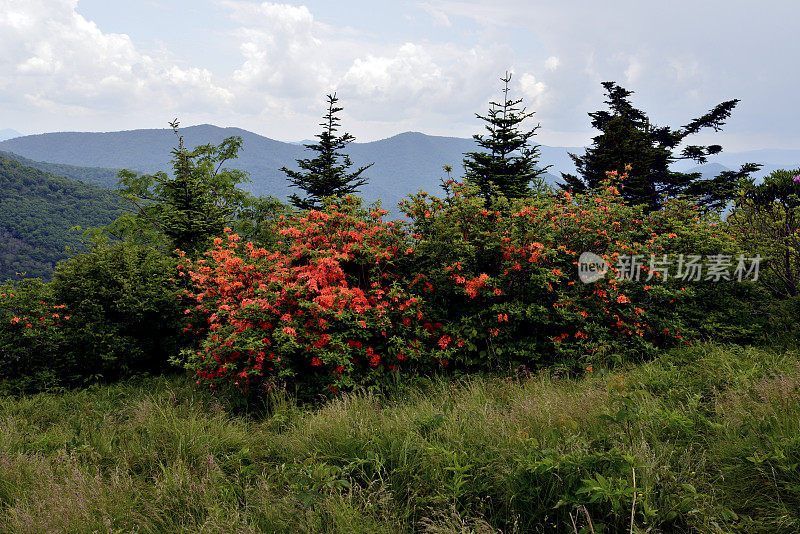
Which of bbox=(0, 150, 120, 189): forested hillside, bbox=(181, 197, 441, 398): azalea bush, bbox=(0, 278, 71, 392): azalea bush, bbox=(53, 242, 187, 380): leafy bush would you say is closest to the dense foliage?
bbox=(181, 197, 441, 398): azalea bush

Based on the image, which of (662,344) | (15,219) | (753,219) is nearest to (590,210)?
(662,344)

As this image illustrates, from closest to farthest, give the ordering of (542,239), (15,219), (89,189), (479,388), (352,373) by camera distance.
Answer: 1. (479,388)
2. (352,373)
3. (542,239)
4. (15,219)
5. (89,189)

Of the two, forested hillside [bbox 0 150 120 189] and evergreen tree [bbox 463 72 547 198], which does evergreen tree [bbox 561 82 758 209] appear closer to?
evergreen tree [bbox 463 72 547 198]

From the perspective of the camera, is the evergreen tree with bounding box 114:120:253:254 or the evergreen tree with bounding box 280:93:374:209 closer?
the evergreen tree with bounding box 114:120:253:254

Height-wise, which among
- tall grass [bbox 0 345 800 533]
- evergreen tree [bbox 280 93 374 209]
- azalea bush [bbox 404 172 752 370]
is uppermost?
evergreen tree [bbox 280 93 374 209]

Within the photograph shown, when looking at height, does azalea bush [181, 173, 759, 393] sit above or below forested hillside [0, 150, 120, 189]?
below

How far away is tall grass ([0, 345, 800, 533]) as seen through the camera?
7.68ft

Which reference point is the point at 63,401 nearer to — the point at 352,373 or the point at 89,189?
the point at 352,373

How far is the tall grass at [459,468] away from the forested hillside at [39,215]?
80222mm

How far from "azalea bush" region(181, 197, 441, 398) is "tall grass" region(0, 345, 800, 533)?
117 cm

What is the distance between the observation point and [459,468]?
2.64 metres

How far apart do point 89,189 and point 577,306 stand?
376 ft

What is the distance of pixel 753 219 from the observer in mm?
7105

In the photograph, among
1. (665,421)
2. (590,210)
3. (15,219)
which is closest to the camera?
(665,421)
